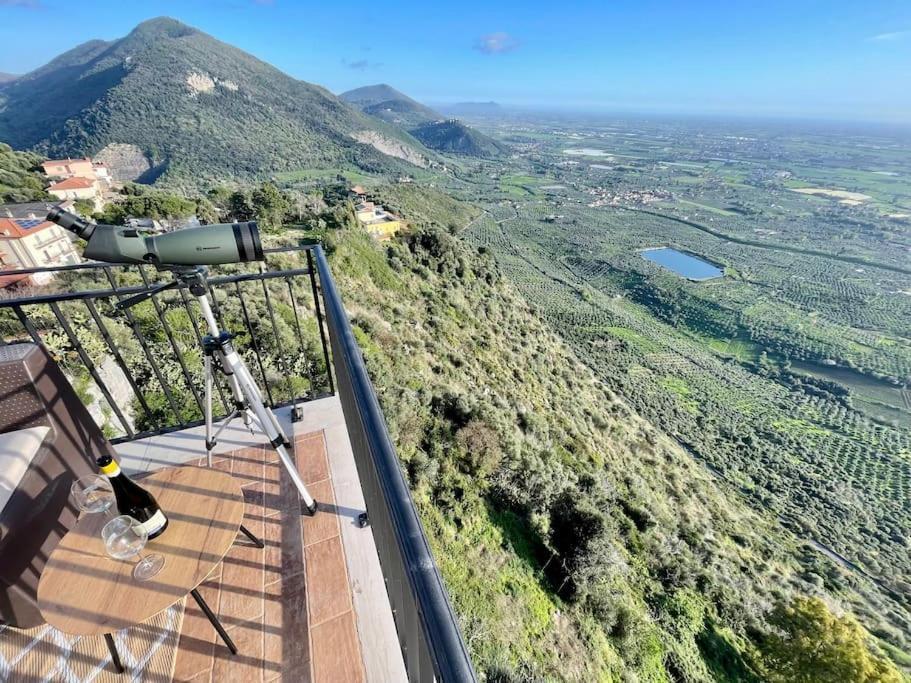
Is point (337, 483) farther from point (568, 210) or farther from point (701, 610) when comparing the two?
point (568, 210)

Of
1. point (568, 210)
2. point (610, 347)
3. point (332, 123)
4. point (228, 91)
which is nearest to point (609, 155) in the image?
point (568, 210)

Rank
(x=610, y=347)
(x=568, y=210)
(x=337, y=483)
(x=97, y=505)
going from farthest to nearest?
1. (x=568, y=210)
2. (x=610, y=347)
3. (x=337, y=483)
4. (x=97, y=505)

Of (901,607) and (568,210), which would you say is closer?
(901,607)

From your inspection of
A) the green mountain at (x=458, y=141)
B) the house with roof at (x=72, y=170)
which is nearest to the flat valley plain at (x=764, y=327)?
the house with roof at (x=72, y=170)

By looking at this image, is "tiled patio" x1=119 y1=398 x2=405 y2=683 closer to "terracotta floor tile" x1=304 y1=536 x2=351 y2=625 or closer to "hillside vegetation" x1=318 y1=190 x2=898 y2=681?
"terracotta floor tile" x1=304 y1=536 x2=351 y2=625

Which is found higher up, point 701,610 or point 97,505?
point 97,505

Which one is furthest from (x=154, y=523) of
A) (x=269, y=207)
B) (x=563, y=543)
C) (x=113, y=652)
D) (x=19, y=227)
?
(x=269, y=207)

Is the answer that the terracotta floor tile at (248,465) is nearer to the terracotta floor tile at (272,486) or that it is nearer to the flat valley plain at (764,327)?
the terracotta floor tile at (272,486)

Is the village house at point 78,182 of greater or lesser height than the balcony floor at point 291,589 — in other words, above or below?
below
